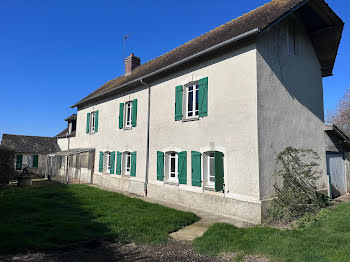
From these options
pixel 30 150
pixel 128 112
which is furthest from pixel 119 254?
pixel 30 150

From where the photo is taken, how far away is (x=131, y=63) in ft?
54.9

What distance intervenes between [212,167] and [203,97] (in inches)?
97.9

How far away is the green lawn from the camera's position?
5.06 m

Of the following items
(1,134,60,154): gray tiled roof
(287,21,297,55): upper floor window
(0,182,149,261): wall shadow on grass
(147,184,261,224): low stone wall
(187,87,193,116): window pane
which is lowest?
(0,182,149,261): wall shadow on grass

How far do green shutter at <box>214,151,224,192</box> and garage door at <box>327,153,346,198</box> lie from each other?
5602 mm

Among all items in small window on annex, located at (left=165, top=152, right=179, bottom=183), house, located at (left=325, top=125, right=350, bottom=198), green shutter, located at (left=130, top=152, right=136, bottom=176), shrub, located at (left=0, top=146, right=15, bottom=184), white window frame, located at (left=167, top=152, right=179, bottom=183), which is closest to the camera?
white window frame, located at (left=167, top=152, right=179, bottom=183)

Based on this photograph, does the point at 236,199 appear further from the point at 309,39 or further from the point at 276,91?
the point at 309,39

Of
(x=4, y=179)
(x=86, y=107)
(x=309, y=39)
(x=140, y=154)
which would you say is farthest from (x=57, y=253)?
(x=86, y=107)

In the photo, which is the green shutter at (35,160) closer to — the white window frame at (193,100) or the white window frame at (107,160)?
the white window frame at (107,160)

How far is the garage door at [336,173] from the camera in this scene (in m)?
10.3

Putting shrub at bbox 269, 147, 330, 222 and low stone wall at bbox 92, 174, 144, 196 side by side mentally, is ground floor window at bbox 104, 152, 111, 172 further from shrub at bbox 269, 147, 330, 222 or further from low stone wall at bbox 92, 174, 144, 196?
shrub at bbox 269, 147, 330, 222

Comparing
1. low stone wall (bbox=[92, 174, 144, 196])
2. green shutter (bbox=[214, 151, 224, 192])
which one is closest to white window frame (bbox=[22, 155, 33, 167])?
low stone wall (bbox=[92, 174, 144, 196])

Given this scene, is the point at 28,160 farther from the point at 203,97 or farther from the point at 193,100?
the point at 203,97

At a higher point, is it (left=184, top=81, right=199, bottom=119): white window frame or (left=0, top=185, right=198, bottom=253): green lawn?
(left=184, top=81, right=199, bottom=119): white window frame
